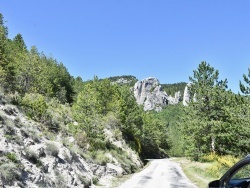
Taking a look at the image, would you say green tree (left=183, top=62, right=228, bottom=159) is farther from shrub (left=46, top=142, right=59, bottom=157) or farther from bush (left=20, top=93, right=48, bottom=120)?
shrub (left=46, top=142, right=59, bottom=157)

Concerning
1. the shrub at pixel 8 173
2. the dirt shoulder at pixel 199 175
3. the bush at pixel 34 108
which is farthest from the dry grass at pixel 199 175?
the bush at pixel 34 108

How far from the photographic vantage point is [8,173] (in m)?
12.6

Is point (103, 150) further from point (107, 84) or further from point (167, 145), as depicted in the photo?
point (167, 145)

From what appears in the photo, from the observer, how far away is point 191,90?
44656 millimetres

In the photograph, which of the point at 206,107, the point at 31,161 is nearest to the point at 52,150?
the point at 31,161

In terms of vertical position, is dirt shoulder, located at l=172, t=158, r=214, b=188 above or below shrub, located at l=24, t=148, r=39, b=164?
below

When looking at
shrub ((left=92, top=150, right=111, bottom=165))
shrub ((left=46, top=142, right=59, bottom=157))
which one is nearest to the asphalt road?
shrub ((left=92, top=150, right=111, bottom=165))

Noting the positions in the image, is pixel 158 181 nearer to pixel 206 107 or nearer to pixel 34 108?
pixel 34 108

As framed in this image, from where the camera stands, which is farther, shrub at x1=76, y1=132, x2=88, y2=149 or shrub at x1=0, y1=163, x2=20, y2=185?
shrub at x1=76, y1=132, x2=88, y2=149

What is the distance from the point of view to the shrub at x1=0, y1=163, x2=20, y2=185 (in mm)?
12398

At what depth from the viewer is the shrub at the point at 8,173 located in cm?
1240

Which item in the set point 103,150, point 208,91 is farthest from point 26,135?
point 208,91

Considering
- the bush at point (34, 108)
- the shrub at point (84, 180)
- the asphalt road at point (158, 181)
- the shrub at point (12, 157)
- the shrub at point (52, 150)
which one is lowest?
the asphalt road at point (158, 181)

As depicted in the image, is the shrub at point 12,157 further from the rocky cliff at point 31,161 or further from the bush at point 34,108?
the bush at point 34,108
